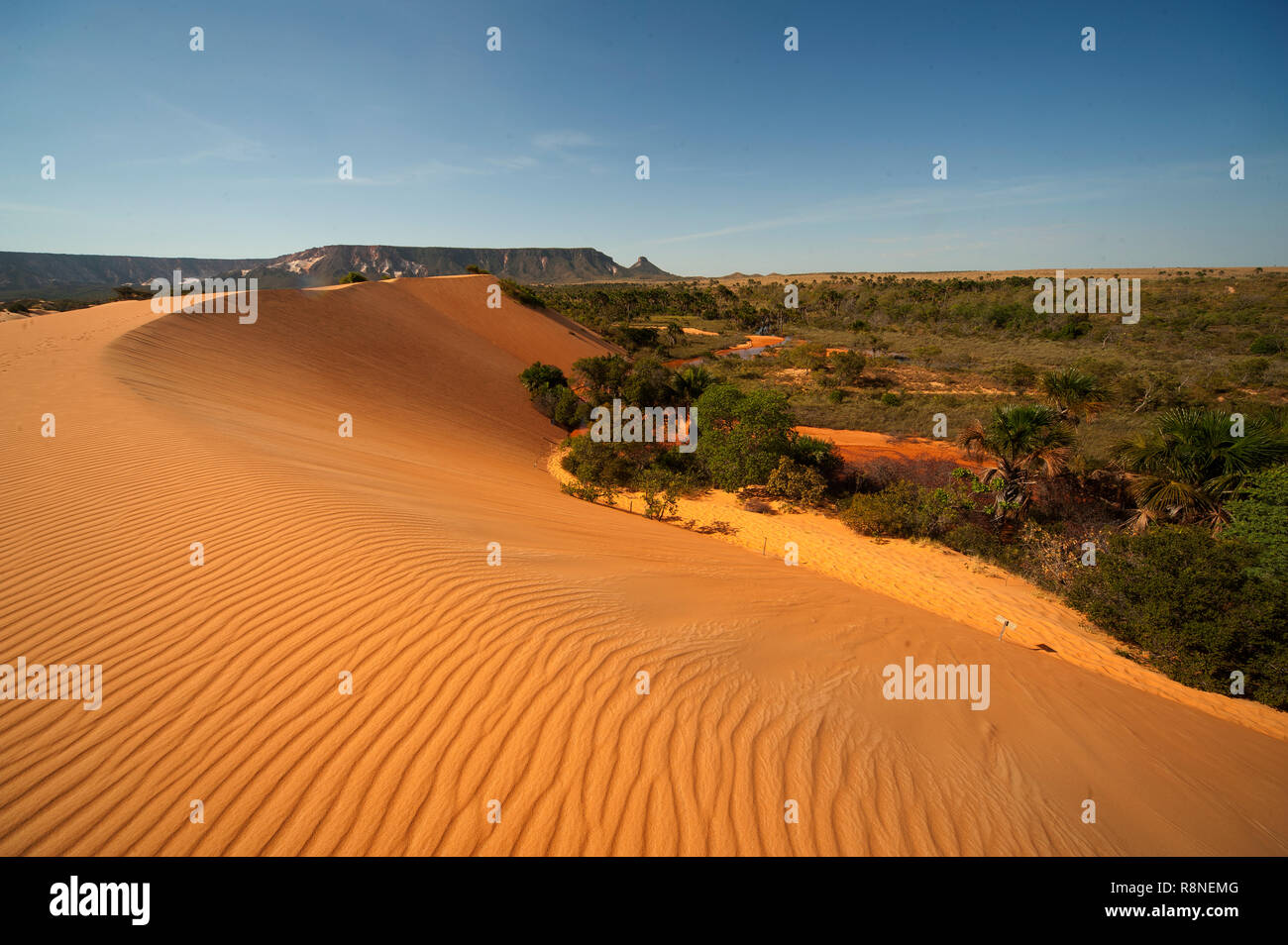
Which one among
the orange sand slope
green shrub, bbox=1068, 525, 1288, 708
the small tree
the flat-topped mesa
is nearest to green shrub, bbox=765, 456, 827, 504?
the orange sand slope

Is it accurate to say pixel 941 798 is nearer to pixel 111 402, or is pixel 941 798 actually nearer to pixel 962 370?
pixel 111 402

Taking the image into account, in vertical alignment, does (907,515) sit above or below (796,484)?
below

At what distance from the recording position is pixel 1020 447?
10.0 metres

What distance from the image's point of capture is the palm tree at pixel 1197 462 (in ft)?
25.8

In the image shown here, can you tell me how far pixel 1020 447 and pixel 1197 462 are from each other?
2420 millimetres

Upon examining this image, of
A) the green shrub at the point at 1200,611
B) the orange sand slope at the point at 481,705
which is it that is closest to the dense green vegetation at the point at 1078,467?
the green shrub at the point at 1200,611

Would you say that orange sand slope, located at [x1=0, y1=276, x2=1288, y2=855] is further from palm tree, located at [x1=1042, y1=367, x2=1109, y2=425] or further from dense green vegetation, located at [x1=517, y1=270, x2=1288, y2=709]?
palm tree, located at [x1=1042, y1=367, x2=1109, y2=425]

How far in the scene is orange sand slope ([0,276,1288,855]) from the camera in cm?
290

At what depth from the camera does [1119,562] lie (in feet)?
25.3

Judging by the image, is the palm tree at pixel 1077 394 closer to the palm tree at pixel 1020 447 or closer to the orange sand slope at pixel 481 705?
the palm tree at pixel 1020 447

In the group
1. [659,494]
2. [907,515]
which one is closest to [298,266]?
[659,494]

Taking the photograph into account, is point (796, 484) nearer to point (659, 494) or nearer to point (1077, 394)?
point (659, 494)
